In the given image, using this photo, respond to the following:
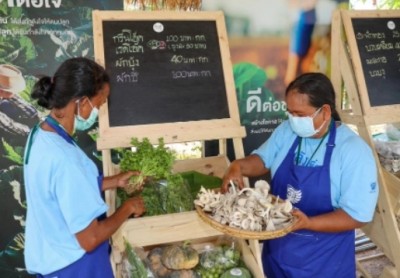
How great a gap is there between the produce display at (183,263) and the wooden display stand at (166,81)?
0.10 m

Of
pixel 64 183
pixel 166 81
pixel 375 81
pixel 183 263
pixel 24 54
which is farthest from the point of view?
pixel 24 54

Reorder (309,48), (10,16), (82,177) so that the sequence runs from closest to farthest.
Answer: (82,177) < (10,16) < (309,48)

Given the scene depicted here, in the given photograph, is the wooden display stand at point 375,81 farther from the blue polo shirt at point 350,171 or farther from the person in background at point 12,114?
the person in background at point 12,114

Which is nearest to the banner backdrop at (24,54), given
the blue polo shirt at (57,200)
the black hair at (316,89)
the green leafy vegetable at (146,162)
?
the green leafy vegetable at (146,162)

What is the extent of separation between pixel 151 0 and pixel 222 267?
2141 millimetres

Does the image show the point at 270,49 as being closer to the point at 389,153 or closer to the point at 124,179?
the point at 389,153

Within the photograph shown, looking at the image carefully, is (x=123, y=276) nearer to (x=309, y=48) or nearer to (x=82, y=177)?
(x=82, y=177)

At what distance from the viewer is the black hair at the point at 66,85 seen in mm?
1662

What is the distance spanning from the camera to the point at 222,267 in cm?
215

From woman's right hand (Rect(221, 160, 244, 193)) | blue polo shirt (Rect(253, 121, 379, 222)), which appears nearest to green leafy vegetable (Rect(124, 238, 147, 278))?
woman's right hand (Rect(221, 160, 244, 193))

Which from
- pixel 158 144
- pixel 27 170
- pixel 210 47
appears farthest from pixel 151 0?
pixel 27 170

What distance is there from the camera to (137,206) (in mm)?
1916

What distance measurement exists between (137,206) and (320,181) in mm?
941

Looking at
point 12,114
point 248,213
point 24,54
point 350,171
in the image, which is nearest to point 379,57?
point 350,171
